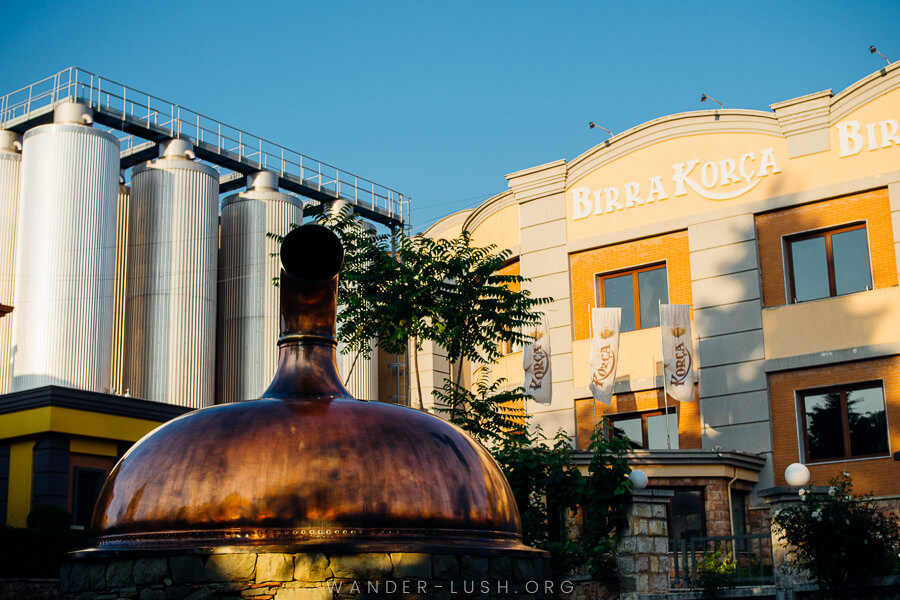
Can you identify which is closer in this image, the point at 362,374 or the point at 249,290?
the point at 249,290

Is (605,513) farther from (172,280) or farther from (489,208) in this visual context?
(172,280)

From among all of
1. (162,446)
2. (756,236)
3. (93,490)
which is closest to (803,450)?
(756,236)

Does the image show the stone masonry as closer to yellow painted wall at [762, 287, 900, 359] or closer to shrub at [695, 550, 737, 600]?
shrub at [695, 550, 737, 600]

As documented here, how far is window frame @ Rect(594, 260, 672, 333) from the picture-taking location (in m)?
27.4

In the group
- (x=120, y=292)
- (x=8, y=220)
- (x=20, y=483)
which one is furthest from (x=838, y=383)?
(x=8, y=220)

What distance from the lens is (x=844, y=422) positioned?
23.7 m

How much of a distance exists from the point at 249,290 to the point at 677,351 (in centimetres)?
1940

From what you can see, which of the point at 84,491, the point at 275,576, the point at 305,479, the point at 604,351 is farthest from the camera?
the point at 604,351

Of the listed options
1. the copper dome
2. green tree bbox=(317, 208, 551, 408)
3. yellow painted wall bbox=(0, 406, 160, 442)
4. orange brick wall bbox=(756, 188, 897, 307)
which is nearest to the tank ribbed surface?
yellow painted wall bbox=(0, 406, 160, 442)

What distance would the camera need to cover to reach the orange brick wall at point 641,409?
85.0ft

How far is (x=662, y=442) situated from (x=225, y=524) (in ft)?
67.8

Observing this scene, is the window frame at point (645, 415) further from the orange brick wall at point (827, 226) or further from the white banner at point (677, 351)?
the orange brick wall at point (827, 226)

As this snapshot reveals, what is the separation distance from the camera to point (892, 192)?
23.7 metres

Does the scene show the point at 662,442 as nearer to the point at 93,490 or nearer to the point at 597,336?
the point at 597,336
